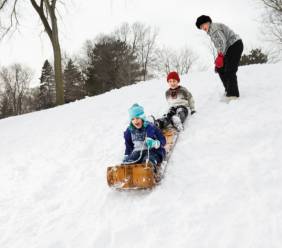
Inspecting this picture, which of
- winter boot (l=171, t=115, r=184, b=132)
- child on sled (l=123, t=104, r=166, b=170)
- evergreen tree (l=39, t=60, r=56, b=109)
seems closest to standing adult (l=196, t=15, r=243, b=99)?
winter boot (l=171, t=115, r=184, b=132)

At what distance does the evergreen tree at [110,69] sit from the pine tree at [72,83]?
5.25m

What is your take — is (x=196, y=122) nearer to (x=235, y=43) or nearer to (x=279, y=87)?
(x=235, y=43)

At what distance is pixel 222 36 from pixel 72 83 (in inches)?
1702

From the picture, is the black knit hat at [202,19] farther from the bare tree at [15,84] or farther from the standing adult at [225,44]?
the bare tree at [15,84]

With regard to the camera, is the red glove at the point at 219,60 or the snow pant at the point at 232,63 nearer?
the snow pant at the point at 232,63

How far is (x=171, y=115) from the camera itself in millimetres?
6887

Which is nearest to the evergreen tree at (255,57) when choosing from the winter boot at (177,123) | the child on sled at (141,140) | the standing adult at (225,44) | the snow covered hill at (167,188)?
the snow covered hill at (167,188)

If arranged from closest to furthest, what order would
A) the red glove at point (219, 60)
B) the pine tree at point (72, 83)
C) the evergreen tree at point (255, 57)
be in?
the red glove at point (219, 60) → the evergreen tree at point (255, 57) → the pine tree at point (72, 83)

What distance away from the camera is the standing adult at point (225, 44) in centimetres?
709

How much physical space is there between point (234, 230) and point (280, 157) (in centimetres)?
158

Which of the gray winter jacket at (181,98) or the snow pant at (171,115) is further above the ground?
the gray winter jacket at (181,98)

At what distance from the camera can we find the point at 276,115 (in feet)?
20.1

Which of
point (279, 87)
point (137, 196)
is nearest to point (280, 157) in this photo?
point (137, 196)

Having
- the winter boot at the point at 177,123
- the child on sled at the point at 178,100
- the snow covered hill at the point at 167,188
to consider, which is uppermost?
the child on sled at the point at 178,100
